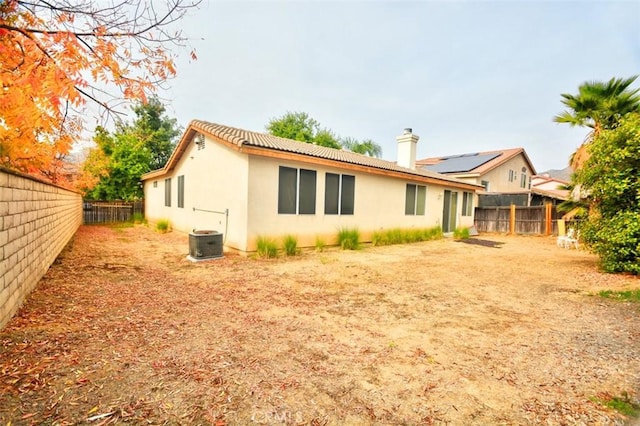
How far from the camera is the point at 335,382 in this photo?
2232 millimetres

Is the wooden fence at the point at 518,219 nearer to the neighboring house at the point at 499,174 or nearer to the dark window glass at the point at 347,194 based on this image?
the neighboring house at the point at 499,174

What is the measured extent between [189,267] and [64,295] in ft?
7.77

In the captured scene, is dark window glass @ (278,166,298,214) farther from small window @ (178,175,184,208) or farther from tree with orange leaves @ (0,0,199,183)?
small window @ (178,175,184,208)

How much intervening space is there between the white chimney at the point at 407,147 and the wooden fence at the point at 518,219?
5.62 m

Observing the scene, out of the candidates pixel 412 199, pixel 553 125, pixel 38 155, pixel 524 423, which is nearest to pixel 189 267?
pixel 38 155

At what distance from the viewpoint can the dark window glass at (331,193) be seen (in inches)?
354

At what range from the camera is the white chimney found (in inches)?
603

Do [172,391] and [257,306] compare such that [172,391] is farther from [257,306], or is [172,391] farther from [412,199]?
[412,199]

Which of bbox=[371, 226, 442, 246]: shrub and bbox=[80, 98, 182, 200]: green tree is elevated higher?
bbox=[80, 98, 182, 200]: green tree

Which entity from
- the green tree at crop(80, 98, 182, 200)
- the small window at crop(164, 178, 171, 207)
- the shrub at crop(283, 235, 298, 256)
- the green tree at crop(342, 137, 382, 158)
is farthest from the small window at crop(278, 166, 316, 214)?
the green tree at crop(342, 137, 382, 158)

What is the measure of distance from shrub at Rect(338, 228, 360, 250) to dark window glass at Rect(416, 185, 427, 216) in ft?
14.5

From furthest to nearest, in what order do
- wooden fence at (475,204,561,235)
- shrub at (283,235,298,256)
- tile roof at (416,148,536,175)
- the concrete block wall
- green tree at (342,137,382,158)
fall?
1. green tree at (342,137,382,158)
2. tile roof at (416,148,536,175)
3. wooden fence at (475,204,561,235)
4. shrub at (283,235,298,256)
5. the concrete block wall

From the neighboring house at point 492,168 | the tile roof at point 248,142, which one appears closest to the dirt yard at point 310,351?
the tile roof at point 248,142

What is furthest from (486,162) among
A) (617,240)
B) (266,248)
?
(266,248)
